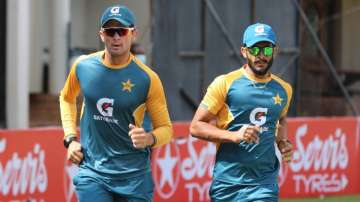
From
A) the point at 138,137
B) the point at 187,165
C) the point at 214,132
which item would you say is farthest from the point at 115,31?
the point at 187,165

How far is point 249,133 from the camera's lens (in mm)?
6090

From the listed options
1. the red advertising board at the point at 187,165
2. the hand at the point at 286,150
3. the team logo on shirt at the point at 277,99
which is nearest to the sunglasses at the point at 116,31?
the team logo on shirt at the point at 277,99

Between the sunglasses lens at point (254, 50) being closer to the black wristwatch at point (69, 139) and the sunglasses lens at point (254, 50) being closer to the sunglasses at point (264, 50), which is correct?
the sunglasses at point (264, 50)

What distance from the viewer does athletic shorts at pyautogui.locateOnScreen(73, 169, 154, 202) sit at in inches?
243

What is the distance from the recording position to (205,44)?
1548 centimetres

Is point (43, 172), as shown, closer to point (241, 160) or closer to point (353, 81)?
point (241, 160)

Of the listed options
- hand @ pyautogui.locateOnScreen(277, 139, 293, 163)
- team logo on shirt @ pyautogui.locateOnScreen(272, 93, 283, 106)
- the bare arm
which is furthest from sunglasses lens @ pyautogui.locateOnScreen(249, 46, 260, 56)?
hand @ pyautogui.locateOnScreen(277, 139, 293, 163)

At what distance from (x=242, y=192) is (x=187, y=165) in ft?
17.4

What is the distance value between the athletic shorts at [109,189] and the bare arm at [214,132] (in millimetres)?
519

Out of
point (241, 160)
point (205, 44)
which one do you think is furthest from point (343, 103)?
point (241, 160)

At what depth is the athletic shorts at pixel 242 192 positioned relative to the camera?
6.49 metres

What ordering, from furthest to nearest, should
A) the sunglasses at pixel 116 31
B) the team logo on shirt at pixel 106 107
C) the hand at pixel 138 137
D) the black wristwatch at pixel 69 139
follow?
the black wristwatch at pixel 69 139, the team logo on shirt at pixel 106 107, the sunglasses at pixel 116 31, the hand at pixel 138 137

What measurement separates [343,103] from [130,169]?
41.9 ft

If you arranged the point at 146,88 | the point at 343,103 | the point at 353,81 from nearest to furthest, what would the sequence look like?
the point at 146,88
the point at 343,103
the point at 353,81
